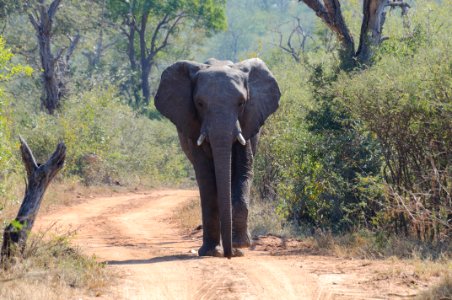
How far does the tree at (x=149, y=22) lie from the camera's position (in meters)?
42.8

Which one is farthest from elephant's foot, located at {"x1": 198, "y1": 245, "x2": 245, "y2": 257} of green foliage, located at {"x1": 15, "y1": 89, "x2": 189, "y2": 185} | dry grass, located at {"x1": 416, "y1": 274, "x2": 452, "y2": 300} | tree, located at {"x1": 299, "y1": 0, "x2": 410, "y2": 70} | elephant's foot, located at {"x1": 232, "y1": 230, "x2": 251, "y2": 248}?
green foliage, located at {"x1": 15, "y1": 89, "x2": 189, "y2": 185}

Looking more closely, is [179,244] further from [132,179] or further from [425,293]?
[132,179]

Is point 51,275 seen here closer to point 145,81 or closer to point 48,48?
point 48,48

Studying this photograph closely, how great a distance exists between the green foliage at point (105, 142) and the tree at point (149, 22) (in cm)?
975

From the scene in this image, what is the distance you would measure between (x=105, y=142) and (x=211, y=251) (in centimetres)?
1572

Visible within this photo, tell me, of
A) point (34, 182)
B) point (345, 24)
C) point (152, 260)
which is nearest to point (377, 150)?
point (152, 260)

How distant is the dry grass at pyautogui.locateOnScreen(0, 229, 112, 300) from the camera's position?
7301mm

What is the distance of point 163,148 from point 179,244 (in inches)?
818

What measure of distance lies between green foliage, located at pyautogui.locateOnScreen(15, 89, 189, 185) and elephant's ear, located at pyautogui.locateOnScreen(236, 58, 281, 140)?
12.4m

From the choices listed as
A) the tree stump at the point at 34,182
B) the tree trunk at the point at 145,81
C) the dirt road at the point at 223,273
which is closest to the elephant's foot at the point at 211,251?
the dirt road at the point at 223,273

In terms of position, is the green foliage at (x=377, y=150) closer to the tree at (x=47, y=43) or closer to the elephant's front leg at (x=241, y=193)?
the elephant's front leg at (x=241, y=193)

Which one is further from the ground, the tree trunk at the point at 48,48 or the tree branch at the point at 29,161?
the tree trunk at the point at 48,48

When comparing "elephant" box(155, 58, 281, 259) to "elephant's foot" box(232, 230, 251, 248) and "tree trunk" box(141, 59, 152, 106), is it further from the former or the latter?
"tree trunk" box(141, 59, 152, 106)

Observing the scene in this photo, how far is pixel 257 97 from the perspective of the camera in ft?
37.7
